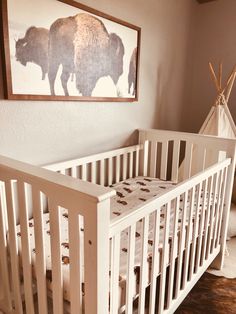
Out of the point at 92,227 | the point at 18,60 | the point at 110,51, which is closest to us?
the point at 92,227

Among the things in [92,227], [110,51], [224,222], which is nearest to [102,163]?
[110,51]

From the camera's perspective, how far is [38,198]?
901mm

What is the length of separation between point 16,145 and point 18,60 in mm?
452

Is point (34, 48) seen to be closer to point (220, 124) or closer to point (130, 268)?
point (130, 268)

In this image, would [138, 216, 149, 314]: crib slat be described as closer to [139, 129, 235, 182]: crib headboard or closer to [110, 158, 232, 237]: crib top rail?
[110, 158, 232, 237]: crib top rail

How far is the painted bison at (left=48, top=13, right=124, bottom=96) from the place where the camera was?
4.93 feet

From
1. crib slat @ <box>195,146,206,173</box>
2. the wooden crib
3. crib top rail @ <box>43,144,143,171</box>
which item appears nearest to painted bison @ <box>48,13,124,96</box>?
crib top rail @ <box>43,144,143,171</box>

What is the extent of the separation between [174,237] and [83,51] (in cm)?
126

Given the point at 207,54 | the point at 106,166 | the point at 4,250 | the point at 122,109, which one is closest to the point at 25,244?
the point at 4,250

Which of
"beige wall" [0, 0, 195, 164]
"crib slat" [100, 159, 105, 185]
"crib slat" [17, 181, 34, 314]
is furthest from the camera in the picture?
"crib slat" [100, 159, 105, 185]

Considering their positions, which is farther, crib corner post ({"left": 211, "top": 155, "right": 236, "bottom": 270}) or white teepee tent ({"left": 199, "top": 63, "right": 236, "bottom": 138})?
white teepee tent ({"left": 199, "top": 63, "right": 236, "bottom": 138})

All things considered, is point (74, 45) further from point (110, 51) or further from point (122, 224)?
point (122, 224)

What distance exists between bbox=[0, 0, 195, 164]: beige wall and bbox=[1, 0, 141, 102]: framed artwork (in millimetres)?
85

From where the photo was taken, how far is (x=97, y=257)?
0.75 meters
